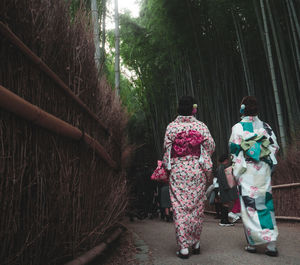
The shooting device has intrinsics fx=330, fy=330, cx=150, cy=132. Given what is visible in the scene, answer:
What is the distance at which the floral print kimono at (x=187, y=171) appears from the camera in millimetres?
2873

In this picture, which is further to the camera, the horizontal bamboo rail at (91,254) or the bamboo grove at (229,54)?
the bamboo grove at (229,54)

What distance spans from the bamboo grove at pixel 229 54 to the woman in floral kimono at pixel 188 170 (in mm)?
3195

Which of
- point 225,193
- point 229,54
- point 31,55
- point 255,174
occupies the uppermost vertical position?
point 229,54

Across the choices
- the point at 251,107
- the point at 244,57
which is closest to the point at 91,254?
the point at 251,107

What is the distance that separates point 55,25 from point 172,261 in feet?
6.34

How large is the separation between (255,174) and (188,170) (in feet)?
1.98

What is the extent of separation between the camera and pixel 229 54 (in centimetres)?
784

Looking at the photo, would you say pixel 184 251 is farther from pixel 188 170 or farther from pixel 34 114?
pixel 34 114

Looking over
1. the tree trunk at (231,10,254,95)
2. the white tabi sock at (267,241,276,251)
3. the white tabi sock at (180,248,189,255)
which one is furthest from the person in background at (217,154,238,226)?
the white tabi sock at (180,248,189,255)

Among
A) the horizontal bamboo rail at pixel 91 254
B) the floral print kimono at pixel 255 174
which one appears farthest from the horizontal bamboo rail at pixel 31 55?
the floral print kimono at pixel 255 174

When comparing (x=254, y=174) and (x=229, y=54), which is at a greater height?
(x=229, y=54)

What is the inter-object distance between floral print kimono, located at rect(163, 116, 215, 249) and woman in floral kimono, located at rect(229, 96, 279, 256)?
0.30 metres

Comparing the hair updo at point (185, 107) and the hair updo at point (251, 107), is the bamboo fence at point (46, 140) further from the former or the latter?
the hair updo at point (251, 107)

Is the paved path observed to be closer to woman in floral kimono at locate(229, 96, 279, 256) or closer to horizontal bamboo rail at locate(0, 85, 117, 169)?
woman in floral kimono at locate(229, 96, 279, 256)
